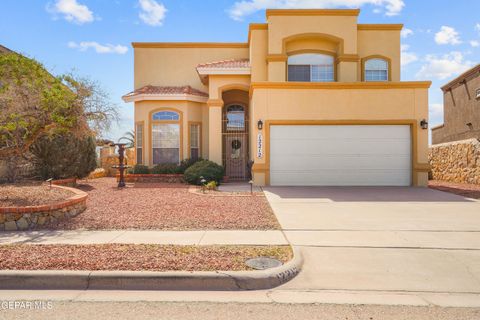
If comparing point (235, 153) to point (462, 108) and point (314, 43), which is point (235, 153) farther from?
point (462, 108)

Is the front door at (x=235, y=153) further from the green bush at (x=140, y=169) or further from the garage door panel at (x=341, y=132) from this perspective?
the garage door panel at (x=341, y=132)

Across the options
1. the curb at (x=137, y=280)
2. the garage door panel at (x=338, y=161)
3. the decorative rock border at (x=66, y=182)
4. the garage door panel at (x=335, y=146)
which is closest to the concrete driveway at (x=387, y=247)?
the curb at (x=137, y=280)

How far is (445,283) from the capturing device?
4352mm

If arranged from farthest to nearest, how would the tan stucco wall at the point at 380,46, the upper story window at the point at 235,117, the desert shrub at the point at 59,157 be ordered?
the upper story window at the point at 235,117 < the tan stucco wall at the point at 380,46 < the desert shrub at the point at 59,157

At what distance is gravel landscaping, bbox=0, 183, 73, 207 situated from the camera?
778 cm

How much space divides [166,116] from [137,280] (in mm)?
13957

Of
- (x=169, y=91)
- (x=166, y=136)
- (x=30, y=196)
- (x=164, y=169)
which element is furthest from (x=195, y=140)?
(x=30, y=196)

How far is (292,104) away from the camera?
46.1 ft

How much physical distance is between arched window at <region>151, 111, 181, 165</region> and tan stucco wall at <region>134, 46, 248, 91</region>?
3.02 metres

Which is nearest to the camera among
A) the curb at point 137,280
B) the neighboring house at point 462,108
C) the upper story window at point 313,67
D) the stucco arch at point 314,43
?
the curb at point 137,280

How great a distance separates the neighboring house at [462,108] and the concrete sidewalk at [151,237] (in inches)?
733

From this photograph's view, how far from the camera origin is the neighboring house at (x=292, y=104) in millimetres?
14055

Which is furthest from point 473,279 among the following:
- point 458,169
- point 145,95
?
→ point 145,95

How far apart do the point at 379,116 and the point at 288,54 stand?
5.94 m
